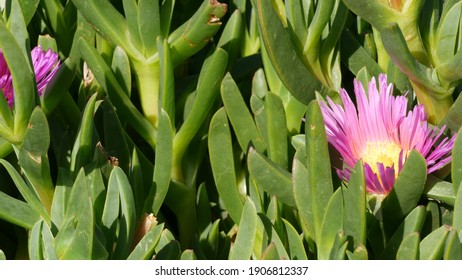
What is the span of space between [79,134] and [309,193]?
0.20m

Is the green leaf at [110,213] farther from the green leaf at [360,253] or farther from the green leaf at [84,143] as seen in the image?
the green leaf at [360,253]

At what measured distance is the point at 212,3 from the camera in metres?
0.78

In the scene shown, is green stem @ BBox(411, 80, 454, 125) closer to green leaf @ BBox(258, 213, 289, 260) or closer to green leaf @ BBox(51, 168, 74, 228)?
green leaf @ BBox(258, 213, 289, 260)

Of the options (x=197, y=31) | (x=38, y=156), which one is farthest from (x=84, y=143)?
(x=197, y=31)

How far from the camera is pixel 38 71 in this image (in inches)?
30.8

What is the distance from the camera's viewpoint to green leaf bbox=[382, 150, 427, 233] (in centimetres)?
67

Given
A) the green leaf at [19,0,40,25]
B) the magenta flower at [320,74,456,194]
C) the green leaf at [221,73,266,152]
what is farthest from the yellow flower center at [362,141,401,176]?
the green leaf at [19,0,40,25]

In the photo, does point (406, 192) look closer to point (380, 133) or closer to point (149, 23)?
Answer: point (380, 133)

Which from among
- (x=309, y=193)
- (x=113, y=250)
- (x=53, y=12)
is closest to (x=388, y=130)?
(x=309, y=193)

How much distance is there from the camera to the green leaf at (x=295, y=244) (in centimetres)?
71

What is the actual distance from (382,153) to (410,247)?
131mm

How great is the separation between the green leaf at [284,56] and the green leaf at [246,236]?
0.15 m

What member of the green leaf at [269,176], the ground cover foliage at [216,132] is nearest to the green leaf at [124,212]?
the ground cover foliage at [216,132]

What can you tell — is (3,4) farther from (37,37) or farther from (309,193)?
(309,193)
